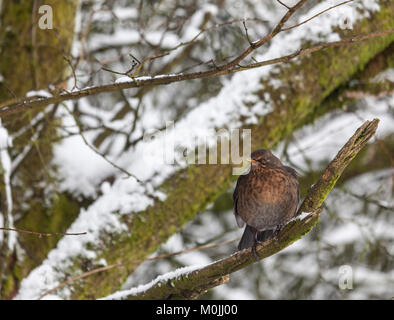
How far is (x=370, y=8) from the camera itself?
A: 4410 millimetres

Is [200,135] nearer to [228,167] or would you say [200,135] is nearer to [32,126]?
[228,167]

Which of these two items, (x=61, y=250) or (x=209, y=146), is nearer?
(x=61, y=250)

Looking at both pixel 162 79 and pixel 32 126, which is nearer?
pixel 162 79

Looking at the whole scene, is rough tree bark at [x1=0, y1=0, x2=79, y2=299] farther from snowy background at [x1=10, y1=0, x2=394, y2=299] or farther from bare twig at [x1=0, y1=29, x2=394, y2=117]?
bare twig at [x1=0, y1=29, x2=394, y2=117]

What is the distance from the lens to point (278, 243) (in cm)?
254

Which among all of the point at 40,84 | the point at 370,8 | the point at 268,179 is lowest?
the point at 268,179

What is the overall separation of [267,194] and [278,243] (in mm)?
1027

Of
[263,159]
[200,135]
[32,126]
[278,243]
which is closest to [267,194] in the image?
[263,159]

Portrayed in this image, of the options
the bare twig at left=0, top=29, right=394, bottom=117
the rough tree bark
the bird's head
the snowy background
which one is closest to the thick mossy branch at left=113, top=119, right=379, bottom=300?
the snowy background
